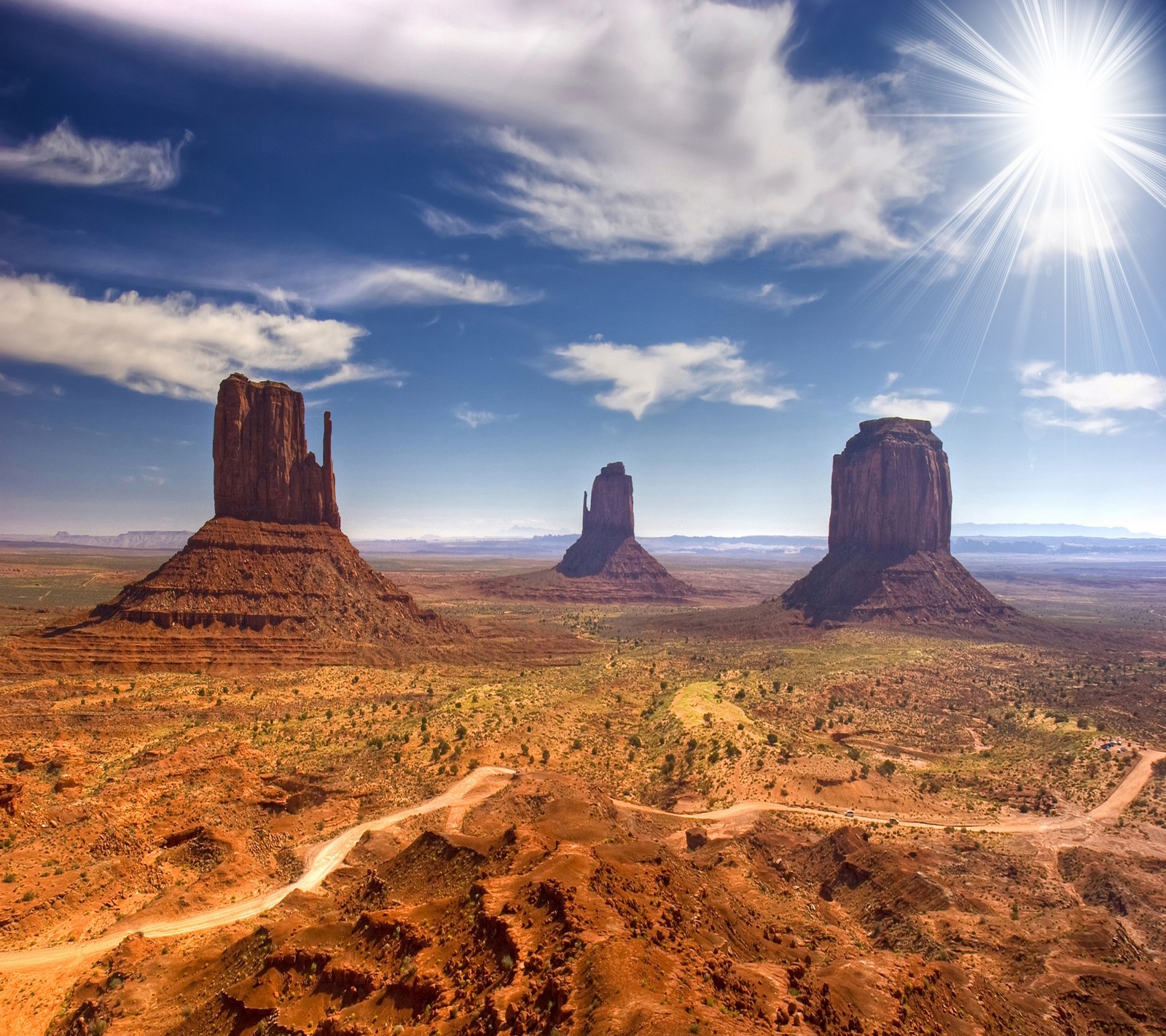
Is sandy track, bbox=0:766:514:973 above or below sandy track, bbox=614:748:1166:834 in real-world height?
above

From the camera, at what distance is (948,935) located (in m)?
21.8

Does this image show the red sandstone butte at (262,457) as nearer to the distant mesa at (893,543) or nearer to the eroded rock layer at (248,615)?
the eroded rock layer at (248,615)

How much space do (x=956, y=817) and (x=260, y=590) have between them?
Answer: 215ft

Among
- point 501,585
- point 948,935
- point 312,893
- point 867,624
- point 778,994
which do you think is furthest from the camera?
point 501,585

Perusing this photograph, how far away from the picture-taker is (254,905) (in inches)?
949

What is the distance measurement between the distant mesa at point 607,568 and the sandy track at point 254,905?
394ft

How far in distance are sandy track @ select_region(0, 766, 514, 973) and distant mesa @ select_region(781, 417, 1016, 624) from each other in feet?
276

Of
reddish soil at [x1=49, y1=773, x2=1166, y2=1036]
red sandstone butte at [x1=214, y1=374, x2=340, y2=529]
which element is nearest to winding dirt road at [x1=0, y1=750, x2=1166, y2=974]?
reddish soil at [x1=49, y1=773, x2=1166, y2=1036]

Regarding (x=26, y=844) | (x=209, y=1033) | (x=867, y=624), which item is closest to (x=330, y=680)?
(x=26, y=844)

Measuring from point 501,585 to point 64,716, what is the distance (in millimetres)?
132106

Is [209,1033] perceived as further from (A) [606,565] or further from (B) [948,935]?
(A) [606,565]

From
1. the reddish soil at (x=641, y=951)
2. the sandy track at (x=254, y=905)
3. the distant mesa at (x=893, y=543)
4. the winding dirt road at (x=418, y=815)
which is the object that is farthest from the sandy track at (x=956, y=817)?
the distant mesa at (x=893, y=543)

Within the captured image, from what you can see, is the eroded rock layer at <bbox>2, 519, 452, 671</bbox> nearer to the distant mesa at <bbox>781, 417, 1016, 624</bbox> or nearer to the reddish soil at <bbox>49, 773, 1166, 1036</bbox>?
the reddish soil at <bbox>49, 773, 1166, 1036</bbox>

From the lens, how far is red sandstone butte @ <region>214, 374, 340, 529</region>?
238 ft
